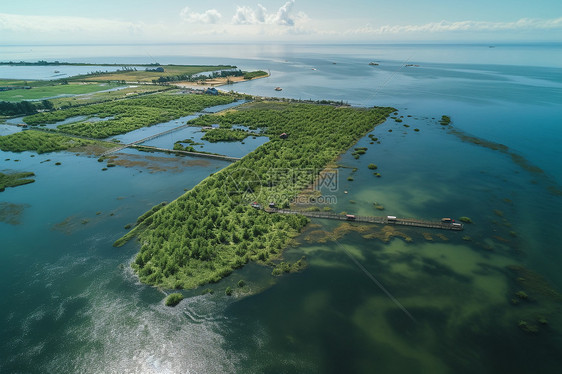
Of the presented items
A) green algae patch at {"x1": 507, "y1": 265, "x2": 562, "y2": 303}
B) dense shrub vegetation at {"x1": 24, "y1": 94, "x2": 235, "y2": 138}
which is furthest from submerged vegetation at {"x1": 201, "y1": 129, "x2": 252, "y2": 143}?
green algae patch at {"x1": 507, "y1": 265, "x2": 562, "y2": 303}

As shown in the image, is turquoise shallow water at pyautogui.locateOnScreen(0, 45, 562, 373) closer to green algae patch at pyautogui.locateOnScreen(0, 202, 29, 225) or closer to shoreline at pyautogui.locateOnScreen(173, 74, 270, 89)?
green algae patch at pyautogui.locateOnScreen(0, 202, 29, 225)

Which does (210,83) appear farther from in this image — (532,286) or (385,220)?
(532,286)

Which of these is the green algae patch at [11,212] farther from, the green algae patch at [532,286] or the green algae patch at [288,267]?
the green algae patch at [532,286]

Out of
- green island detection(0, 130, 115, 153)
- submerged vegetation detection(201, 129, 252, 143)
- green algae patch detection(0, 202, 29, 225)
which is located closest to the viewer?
green algae patch detection(0, 202, 29, 225)

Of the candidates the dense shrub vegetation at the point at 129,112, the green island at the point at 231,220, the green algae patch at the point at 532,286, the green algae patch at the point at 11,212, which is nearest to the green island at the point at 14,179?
the green algae patch at the point at 11,212

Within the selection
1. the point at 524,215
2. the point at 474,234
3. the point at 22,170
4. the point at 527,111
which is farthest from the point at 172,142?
the point at 527,111

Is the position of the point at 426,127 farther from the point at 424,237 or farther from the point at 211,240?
the point at 211,240
